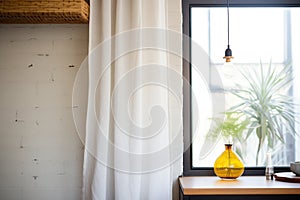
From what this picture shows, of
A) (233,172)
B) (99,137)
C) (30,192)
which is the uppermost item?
(99,137)

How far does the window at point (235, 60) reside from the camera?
2.50 m

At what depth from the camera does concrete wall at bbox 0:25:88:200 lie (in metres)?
2.43

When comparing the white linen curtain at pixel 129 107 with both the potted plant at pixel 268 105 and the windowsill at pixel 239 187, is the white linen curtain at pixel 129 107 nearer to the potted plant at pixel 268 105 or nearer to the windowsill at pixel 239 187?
the windowsill at pixel 239 187

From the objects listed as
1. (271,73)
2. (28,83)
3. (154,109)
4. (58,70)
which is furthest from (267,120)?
(28,83)

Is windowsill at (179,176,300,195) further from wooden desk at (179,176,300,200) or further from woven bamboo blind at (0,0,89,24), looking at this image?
woven bamboo blind at (0,0,89,24)

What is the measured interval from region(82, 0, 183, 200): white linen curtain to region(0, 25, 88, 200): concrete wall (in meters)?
0.19

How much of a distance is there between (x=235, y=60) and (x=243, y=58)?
0.05 metres

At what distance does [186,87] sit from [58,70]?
777 millimetres

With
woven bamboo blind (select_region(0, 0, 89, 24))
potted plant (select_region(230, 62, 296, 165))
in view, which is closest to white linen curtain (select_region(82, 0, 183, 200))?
woven bamboo blind (select_region(0, 0, 89, 24))

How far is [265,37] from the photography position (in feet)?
8.42

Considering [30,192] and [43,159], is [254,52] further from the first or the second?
[30,192]

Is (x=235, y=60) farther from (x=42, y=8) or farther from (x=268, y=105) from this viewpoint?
(x=42, y=8)

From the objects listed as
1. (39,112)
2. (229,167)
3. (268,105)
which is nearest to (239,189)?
(229,167)

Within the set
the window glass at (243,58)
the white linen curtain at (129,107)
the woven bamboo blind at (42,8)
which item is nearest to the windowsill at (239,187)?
the white linen curtain at (129,107)
